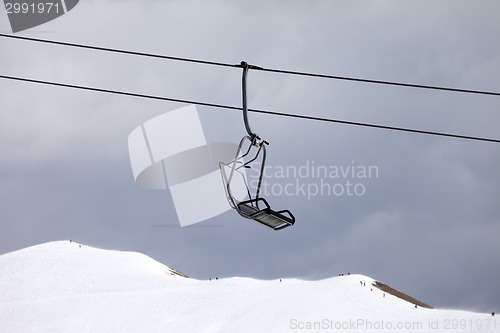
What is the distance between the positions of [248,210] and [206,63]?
318 cm

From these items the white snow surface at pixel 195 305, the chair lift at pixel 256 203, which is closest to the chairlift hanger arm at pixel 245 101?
the chair lift at pixel 256 203

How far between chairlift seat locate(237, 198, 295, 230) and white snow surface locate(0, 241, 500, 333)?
47.0 meters

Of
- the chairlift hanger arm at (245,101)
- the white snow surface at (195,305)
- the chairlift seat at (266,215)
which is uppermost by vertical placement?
the white snow surface at (195,305)

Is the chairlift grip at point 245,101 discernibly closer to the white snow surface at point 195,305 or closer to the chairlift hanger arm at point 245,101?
the chairlift hanger arm at point 245,101

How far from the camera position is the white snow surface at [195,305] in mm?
61000

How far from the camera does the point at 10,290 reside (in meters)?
76.9

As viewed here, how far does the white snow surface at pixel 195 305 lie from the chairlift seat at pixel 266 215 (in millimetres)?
47042

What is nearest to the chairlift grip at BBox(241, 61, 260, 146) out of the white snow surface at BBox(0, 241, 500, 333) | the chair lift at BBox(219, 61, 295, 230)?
the chair lift at BBox(219, 61, 295, 230)

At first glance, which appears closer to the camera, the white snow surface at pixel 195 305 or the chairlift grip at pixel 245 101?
the chairlift grip at pixel 245 101

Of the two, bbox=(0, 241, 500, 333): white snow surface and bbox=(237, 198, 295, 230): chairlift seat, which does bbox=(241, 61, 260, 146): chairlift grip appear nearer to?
bbox=(237, 198, 295, 230): chairlift seat

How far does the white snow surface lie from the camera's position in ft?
200

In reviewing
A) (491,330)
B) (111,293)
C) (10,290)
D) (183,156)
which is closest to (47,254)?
(10,290)

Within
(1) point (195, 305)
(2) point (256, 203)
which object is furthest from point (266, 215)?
(1) point (195, 305)

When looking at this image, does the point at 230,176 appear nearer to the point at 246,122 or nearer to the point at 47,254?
the point at 246,122
